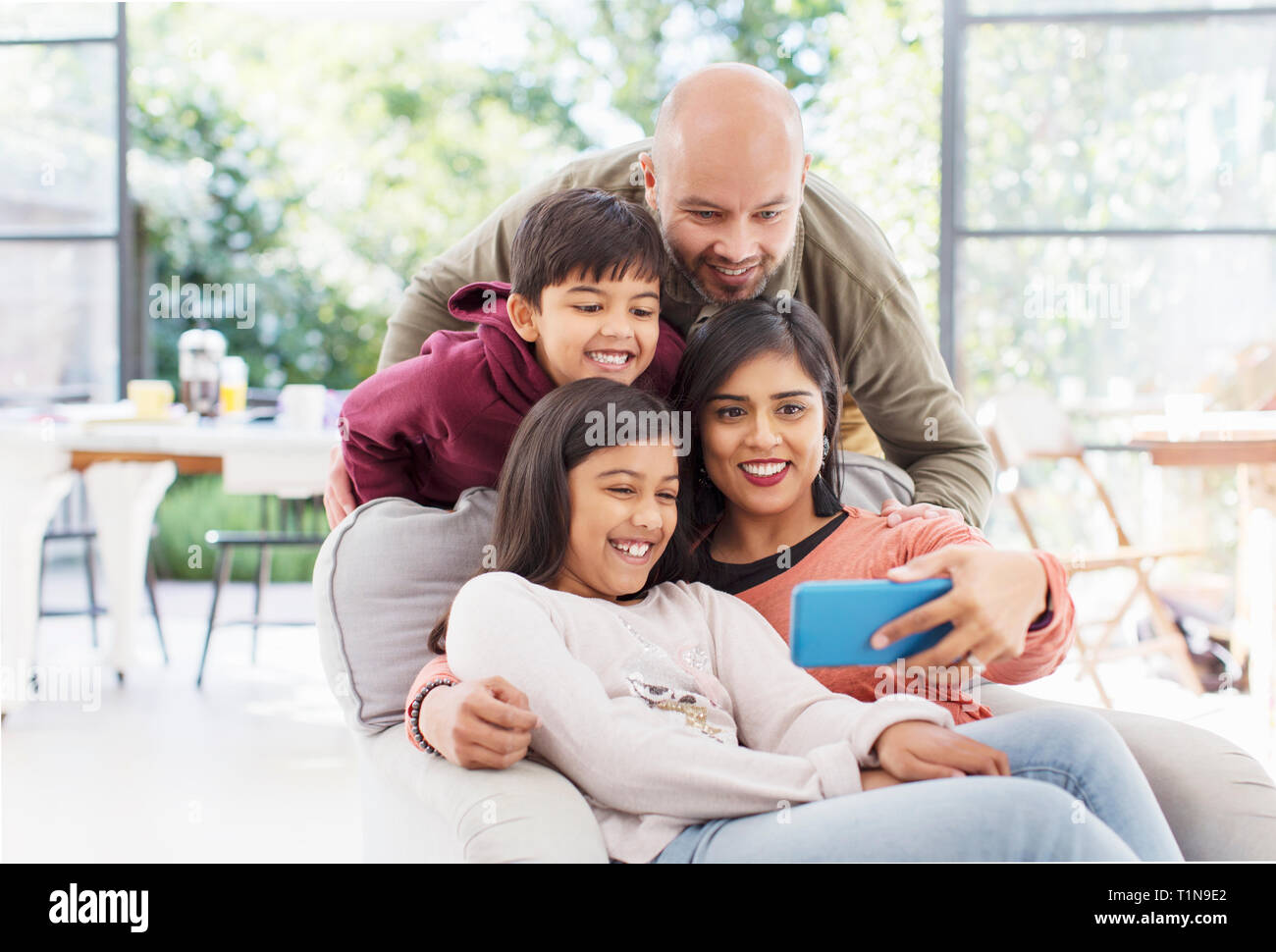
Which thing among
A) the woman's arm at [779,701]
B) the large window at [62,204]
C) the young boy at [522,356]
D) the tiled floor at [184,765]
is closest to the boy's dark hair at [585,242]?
the young boy at [522,356]

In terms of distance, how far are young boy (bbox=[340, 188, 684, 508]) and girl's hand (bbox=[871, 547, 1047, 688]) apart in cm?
59

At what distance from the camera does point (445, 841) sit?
50.8 inches

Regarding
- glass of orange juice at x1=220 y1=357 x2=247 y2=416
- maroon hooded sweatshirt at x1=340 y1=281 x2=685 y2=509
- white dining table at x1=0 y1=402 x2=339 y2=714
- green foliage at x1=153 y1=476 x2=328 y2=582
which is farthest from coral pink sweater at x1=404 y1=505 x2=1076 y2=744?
green foliage at x1=153 y1=476 x2=328 y2=582

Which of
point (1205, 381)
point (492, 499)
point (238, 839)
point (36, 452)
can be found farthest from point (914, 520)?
point (1205, 381)

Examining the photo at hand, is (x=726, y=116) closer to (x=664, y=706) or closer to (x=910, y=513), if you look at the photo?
(x=910, y=513)

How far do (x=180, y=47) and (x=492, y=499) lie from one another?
32.4 feet

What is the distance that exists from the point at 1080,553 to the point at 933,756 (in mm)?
2888

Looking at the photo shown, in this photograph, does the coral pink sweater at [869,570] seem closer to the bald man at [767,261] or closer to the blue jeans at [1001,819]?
the bald man at [767,261]

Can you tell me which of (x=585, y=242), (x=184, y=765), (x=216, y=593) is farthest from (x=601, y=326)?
(x=216, y=593)

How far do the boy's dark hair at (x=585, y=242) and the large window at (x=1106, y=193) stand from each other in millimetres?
3273

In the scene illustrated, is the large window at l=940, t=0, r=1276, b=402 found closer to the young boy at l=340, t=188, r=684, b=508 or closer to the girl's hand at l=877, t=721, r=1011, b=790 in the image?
the young boy at l=340, t=188, r=684, b=508

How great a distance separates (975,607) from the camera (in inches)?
48.6

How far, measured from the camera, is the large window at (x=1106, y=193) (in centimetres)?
453

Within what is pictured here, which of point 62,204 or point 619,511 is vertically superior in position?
point 62,204
